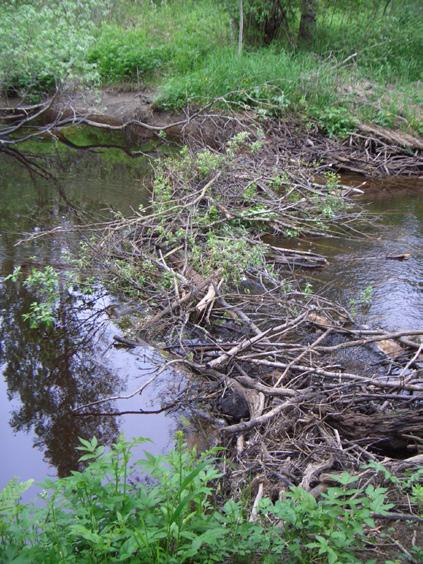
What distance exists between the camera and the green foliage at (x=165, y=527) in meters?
2.35

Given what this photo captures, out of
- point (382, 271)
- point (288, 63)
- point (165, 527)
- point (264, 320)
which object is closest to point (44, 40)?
point (288, 63)

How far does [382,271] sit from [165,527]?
4779mm

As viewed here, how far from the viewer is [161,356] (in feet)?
16.4

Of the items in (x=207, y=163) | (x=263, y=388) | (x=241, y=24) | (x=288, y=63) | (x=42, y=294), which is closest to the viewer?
(x=263, y=388)

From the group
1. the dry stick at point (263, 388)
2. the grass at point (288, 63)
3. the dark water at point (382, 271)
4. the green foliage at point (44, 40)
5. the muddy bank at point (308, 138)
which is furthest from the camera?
the grass at point (288, 63)

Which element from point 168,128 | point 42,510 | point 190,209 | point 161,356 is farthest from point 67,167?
point 42,510

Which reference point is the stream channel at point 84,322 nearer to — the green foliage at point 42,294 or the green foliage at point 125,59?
the green foliage at point 42,294

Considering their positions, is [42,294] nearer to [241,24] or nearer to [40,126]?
[40,126]

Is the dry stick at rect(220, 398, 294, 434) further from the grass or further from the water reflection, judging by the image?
the grass

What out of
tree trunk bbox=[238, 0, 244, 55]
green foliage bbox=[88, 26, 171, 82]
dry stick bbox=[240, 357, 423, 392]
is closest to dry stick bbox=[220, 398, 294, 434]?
dry stick bbox=[240, 357, 423, 392]

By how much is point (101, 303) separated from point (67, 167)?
18.4 ft

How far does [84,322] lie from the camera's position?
18.6ft

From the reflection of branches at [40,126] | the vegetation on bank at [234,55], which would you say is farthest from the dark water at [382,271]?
the reflection of branches at [40,126]

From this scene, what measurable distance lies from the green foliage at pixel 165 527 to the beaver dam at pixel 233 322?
2.09 feet
